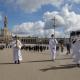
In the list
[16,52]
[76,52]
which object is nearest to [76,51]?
[76,52]

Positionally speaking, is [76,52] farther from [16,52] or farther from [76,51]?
[16,52]

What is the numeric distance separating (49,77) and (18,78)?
125 cm

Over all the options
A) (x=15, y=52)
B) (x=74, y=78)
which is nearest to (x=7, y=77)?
(x=74, y=78)

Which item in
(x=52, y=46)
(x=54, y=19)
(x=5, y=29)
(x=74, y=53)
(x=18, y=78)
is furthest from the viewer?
(x=5, y=29)

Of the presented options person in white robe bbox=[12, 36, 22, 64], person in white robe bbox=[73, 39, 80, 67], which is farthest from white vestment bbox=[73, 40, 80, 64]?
person in white robe bbox=[12, 36, 22, 64]

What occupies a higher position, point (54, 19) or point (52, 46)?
point (54, 19)

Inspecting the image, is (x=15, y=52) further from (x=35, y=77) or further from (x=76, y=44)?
(x=35, y=77)

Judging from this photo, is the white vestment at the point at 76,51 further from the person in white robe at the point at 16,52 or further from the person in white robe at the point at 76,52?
the person in white robe at the point at 16,52

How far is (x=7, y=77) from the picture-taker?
13.1 m

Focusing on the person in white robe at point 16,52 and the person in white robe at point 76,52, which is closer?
the person in white robe at point 76,52

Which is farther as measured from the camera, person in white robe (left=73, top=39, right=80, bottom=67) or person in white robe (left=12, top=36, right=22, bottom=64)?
person in white robe (left=12, top=36, right=22, bottom=64)

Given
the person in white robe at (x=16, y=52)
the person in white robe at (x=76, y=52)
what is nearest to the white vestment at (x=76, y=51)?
the person in white robe at (x=76, y=52)

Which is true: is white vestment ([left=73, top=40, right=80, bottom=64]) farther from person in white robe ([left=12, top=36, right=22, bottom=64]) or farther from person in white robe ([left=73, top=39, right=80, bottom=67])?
person in white robe ([left=12, top=36, right=22, bottom=64])

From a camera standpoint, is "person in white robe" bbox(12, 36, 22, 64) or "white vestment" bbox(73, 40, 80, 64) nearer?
"white vestment" bbox(73, 40, 80, 64)
